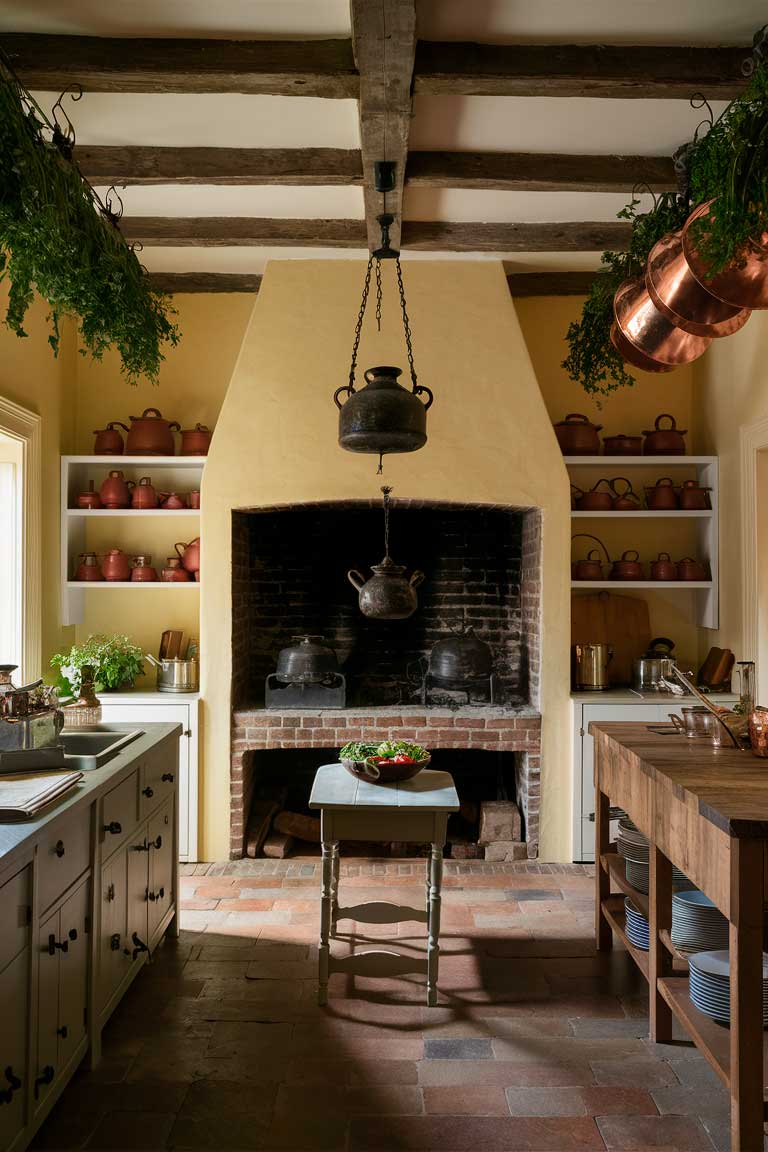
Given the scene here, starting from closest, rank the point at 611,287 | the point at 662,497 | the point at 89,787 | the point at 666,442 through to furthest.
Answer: the point at 89,787, the point at 611,287, the point at 662,497, the point at 666,442

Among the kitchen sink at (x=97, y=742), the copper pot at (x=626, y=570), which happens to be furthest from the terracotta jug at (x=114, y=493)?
the copper pot at (x=626, y=570)

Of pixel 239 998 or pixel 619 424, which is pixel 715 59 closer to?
pixel 619 424

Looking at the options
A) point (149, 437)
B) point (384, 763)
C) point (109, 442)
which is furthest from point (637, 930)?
point (109, 442)

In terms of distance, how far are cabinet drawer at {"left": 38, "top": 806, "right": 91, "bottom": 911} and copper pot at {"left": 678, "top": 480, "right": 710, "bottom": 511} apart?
12.1 feet

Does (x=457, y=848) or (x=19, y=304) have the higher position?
(x=19, y=304)

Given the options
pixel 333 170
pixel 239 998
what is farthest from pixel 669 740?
pixel 333 170

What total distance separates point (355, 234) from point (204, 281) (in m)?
1.20

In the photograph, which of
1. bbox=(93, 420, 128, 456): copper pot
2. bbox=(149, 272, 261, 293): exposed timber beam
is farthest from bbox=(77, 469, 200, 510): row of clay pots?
bbox=(149, 272, 261, 293): exposed timber beam

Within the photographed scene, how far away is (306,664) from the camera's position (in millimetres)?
4727

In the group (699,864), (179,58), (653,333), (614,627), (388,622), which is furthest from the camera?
(388,622)

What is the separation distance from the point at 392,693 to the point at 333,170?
3009 millimetres

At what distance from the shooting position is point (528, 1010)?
3.13 meters

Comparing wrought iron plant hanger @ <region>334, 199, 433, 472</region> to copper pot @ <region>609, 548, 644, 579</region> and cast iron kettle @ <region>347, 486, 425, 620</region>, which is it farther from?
copper pot @ <region>609, 548, 644, 579</region>

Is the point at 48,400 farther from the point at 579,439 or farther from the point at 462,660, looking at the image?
the point at 579,439
